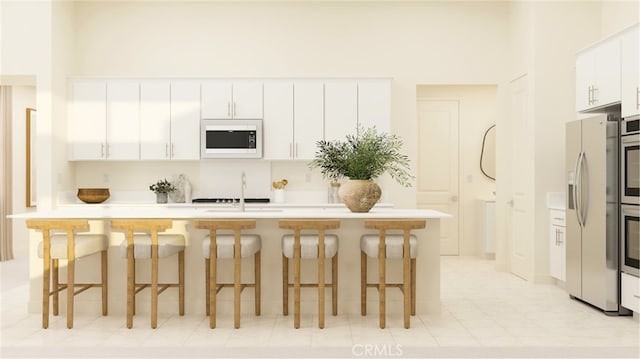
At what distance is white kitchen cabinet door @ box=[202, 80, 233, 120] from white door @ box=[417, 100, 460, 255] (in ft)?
9.78

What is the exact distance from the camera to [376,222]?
163 inches

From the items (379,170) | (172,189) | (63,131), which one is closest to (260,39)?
(172,189)

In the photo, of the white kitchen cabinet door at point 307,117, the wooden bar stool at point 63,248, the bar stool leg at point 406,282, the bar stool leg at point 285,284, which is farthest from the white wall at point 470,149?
the wooden bar stool at point 63,248

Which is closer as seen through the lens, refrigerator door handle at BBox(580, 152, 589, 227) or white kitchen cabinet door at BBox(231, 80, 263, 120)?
refrigerator door handle at BBox(580, 152, 589, 227)

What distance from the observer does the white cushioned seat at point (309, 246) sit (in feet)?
13.5

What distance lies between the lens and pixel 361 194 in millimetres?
4348

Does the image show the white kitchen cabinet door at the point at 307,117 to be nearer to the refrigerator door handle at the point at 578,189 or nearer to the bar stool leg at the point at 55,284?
the refrigerator door handle at the point at 578,189

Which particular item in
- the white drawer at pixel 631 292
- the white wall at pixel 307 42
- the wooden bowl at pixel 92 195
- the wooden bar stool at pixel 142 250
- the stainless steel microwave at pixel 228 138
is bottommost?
the white drawer at pixel 631 292

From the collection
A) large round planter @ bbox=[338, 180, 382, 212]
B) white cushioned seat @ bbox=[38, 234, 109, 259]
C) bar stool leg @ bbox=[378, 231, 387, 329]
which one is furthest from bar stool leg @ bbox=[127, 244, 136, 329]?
bar stool leg @ bbox=[378, 231, 387, 329]

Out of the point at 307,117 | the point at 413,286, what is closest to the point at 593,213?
the point at 413,286

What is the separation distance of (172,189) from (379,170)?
3.11m

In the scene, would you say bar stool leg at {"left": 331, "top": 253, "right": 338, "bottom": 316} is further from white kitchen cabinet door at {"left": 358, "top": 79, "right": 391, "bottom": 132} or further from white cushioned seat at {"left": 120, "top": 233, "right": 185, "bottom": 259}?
white kitchen cabinet door at {"left": 358, "top": 79, "right": 391, "bottom": 132}

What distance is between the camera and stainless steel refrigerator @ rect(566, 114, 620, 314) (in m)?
4.51

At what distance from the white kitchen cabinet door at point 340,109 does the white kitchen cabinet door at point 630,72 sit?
2820mm
